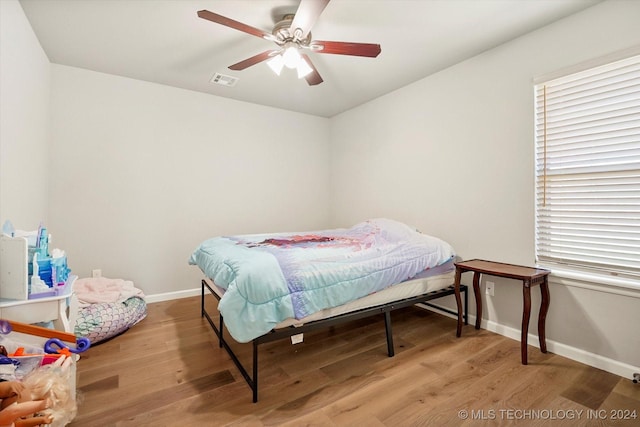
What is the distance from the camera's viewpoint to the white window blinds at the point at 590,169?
194cm

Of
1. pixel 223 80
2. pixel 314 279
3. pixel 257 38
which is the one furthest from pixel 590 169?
pixel 223 80

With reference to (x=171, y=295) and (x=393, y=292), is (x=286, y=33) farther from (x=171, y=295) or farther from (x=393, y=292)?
(x=171, y=295)

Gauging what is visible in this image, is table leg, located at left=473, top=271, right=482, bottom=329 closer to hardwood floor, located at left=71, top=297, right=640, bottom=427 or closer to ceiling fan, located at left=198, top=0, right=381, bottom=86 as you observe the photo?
hardwood floor, located at left=71, top=297, right=640, bottom=427

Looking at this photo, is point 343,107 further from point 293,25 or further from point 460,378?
point 460,378

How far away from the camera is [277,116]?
428 centimetres

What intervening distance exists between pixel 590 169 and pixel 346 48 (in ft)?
6.45

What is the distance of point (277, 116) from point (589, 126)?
3.45 metres

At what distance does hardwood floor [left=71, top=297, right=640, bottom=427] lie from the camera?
1579 millimetres

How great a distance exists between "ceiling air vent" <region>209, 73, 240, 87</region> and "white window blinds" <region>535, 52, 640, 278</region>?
295 centimetres

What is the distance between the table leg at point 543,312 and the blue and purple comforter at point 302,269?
2.40 feet

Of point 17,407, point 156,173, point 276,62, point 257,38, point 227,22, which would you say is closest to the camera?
point 17,407

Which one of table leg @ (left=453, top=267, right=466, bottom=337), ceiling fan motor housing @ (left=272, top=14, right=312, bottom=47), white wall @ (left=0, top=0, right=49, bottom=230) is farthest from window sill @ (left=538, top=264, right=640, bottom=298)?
white wall @ (left=0, top=0, right=49, bottom=230)

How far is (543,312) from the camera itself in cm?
220

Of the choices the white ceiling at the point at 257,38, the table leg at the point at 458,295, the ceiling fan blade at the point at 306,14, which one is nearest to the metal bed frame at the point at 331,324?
the table leg at the point at 458,295
